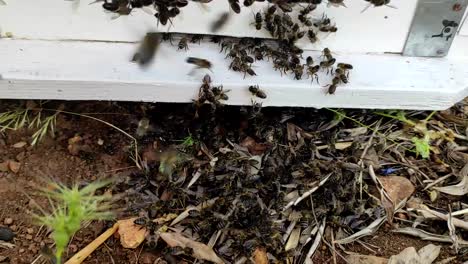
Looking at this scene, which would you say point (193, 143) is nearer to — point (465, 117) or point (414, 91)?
point (414, 91)

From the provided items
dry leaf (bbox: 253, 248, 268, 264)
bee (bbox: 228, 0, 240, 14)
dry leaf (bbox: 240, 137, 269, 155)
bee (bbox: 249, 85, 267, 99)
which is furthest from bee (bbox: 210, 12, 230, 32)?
dry leaf (bbox: 253, 248, 268, 264)

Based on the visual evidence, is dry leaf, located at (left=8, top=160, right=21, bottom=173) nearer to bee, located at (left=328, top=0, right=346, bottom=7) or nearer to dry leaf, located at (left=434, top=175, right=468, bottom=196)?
bee, located at (left=328, top=0, right=346, bottom=7)

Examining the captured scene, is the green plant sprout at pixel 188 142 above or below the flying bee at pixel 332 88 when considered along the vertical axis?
below

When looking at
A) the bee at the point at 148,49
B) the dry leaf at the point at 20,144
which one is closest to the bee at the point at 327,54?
the bee at the point at 148,49

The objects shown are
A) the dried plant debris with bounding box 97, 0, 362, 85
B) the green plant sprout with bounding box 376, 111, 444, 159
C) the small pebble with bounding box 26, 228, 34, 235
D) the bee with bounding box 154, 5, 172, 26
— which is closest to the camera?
the bee with bounding box 154, 5, 172, 26

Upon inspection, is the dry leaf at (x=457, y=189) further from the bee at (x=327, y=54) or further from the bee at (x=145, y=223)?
the bee at (x=145, y=223)

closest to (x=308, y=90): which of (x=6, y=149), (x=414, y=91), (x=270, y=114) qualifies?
(x=270, y=114)

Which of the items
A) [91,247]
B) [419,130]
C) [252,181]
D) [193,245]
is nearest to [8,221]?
[91,247]
